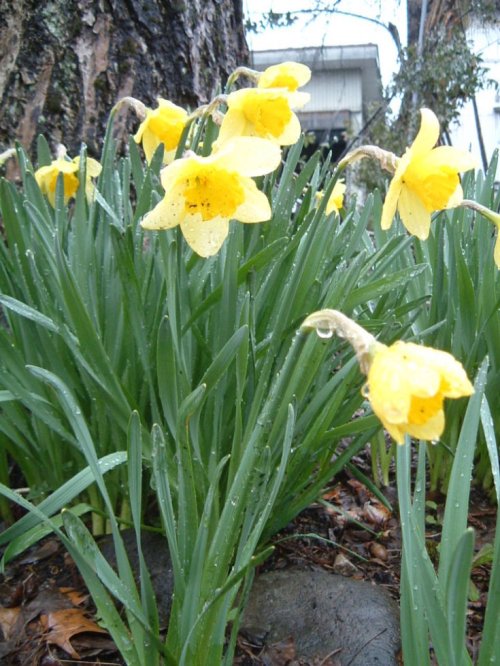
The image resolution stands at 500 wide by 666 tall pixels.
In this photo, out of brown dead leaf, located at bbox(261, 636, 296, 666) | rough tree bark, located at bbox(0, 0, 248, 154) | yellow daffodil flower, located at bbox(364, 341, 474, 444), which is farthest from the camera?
rough tree bark, located at bbox(0, 0, 248, 154)

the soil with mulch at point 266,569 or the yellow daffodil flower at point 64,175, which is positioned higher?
the yellow daffodil flower at point 64,175

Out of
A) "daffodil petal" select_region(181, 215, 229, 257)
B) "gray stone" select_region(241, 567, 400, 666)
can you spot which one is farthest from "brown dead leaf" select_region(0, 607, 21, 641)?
"daffodil petal" select_region(181, 215, 229, 257)

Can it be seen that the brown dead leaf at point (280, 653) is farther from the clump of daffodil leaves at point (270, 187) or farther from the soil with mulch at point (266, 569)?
the clump of daffodil leaves at point (270, 187)

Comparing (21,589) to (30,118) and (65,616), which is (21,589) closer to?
(65,616)

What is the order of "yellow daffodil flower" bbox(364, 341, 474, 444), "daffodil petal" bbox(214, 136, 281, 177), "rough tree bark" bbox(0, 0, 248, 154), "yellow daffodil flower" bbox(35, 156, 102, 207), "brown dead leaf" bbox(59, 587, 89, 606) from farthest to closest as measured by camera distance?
"rough tree bark" bbox(0, 0, 248, 154), "yellow daffodil flower" bbox(35, 156, 102, 207), "brown dead leaf" bbox(59, 587, 89, 606), "daffodil petal" bbox(214, 136, 281, 177), "yellow daffodil flower" bbox(364, 341, 474, 444)

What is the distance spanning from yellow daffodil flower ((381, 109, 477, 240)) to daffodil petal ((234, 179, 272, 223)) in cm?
19

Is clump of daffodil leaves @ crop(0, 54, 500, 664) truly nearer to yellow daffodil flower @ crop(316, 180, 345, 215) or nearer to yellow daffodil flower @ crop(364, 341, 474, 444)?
yellow daffodil flower @ crop(364, 341, 474, 444)

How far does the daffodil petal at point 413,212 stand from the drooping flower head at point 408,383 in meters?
0.49

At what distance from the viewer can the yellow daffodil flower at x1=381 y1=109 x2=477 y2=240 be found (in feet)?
3.41

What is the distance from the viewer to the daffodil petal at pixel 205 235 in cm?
108

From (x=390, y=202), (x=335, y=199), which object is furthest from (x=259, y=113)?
(x=335, y=199)

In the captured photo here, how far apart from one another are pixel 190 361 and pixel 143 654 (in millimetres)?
546

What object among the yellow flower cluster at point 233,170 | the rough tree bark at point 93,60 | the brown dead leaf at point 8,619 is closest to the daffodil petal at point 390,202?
the yellow flower cluster at point 233,170

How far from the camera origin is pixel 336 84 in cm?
1154
